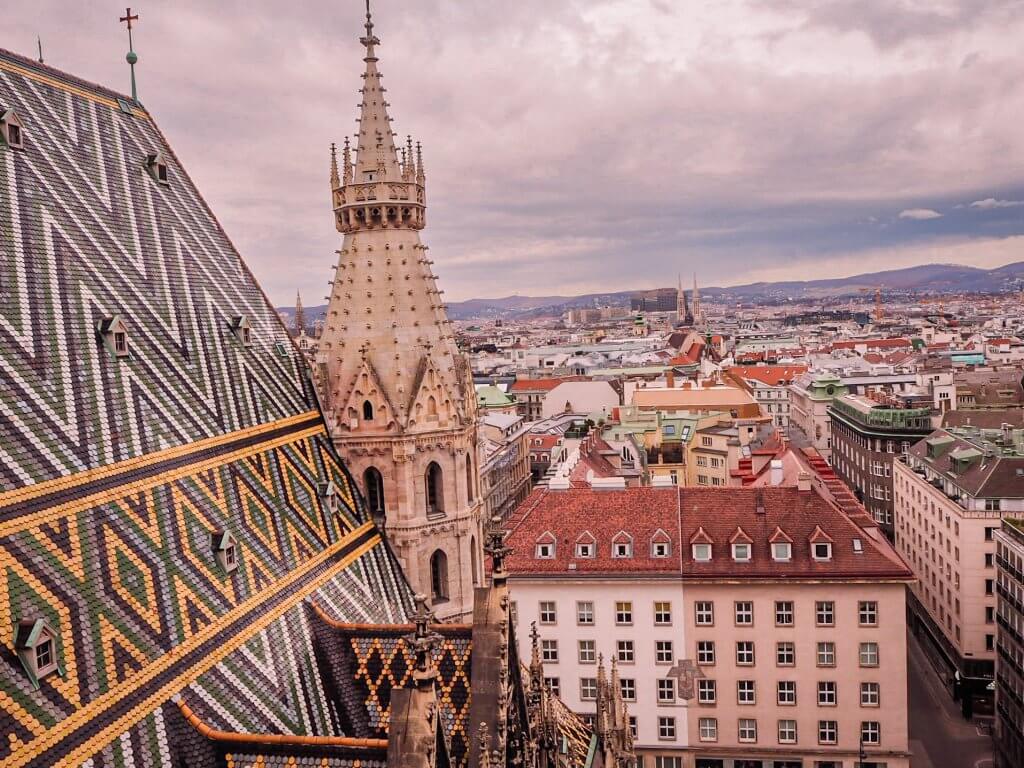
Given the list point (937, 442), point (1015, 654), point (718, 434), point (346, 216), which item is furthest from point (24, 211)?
point (718, 434)

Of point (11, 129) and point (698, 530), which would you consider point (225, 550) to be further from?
point (698, 530)

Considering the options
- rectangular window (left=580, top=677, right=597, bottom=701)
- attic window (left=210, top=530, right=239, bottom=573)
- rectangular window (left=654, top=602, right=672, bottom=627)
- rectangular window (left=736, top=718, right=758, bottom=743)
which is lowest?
rectangular window (left=736, top=718, right=758, bottom=743)

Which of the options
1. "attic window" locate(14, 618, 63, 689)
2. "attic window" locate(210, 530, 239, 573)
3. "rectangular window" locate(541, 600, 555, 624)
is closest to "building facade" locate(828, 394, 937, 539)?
"rectangular window" locate(541, 600, 555, 624)

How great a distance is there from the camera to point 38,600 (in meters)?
13.2

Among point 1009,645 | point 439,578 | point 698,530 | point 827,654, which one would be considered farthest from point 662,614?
Answer: point 439,578

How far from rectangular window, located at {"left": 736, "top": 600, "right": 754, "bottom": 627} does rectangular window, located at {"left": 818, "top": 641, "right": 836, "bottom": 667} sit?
321 centimetres

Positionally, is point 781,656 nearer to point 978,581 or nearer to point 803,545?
point 803,545

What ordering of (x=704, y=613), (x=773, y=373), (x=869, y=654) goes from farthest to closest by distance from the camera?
(x=773, y=373) → (x=704, y=613) → (x=869, y=654)

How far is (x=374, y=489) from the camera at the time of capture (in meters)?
26.4

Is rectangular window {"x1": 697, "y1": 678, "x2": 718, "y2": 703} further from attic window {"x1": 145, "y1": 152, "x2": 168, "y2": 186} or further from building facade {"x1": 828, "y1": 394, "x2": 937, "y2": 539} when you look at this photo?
building facade {"x1": 828, "y1": 394, "x2": 937, "y2": 539}

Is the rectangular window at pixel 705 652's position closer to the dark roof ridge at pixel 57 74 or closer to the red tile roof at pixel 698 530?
the red tile roof at pixel 698 530

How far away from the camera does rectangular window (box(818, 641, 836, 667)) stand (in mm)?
41781

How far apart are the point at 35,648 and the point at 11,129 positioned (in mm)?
10342

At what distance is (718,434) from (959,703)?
3350 cm
